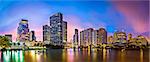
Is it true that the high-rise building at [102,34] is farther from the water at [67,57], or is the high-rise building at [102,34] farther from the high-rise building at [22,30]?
the high-rise building at [22,30]

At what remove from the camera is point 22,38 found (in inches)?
352

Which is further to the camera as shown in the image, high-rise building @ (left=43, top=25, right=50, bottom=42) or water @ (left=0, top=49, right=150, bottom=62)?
high-rise building @ (left=43, top=25, right=50, bottom=42)

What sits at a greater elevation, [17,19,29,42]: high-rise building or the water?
[17,19,29,42]: high-rise building

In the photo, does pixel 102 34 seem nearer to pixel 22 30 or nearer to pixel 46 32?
pixel 46 32

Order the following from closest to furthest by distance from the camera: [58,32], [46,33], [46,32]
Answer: [46,32] → [46,33] → [58,32]

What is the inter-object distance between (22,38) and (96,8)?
2.77 meters

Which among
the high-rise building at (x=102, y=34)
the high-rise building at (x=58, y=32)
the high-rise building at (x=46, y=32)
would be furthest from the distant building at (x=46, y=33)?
the high-rise building at (x=102, y=34)

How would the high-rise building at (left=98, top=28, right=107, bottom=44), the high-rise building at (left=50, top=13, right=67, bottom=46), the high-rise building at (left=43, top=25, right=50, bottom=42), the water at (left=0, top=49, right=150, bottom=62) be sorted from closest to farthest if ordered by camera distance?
the water at (left=0, top=49, right=150, bottom=62) < the high-rise building at (left=98, top=28, right=107, bottom=44) < the high-rise building at (left=43, top=25, right=50, bottom=42) < the high-rise building at (left=50, top=13, right=67, bottom=46)

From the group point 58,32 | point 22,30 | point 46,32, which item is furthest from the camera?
point 58,32

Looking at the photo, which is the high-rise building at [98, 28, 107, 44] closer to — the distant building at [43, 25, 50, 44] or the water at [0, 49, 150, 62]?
the water at [0, 49, 150, 62]

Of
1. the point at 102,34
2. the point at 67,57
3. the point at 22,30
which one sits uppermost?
the point at 22,30

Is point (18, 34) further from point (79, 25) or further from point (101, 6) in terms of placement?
point (101, 6)

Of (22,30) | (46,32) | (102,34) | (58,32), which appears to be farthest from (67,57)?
(58,32)

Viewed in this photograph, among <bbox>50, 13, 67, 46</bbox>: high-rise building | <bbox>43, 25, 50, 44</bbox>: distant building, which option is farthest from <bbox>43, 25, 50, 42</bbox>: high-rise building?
<bbox>50, 13, 67, 46</bbox>: high-rise building
